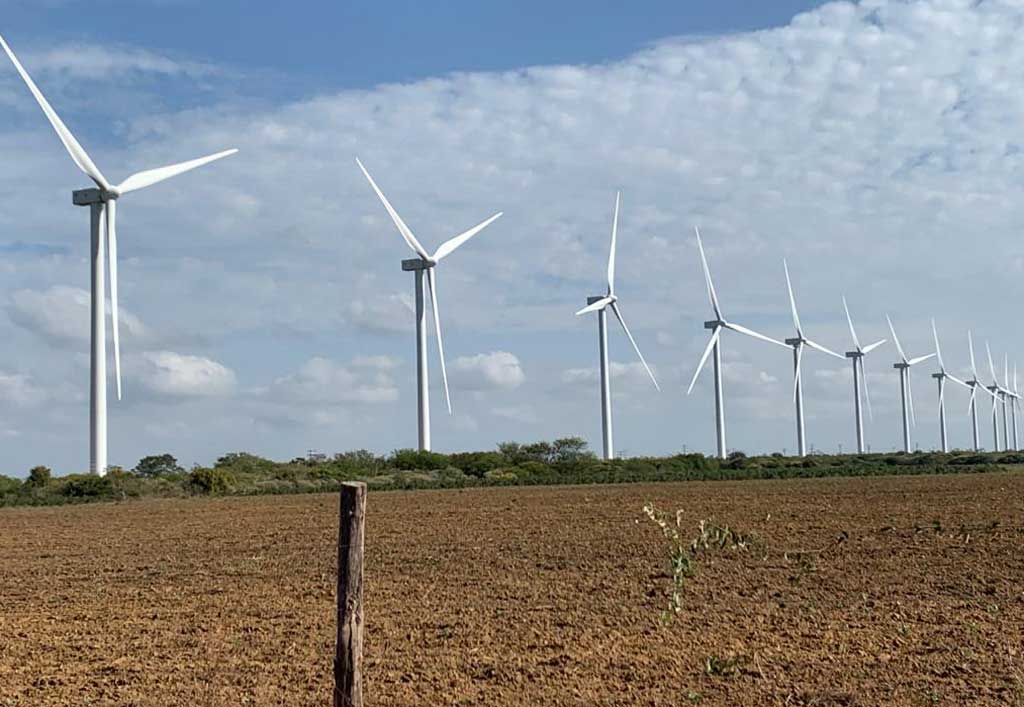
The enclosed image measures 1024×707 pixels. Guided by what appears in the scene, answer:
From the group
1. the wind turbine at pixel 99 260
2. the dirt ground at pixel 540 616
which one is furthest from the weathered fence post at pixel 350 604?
the wind turbine at pixel 99 260

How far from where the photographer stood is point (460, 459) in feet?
310

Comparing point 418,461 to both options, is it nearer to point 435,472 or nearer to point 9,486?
point 435,472

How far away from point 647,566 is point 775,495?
87.3 feet

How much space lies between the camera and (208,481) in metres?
74.9

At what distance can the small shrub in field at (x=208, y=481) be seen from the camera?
7436 centimetres

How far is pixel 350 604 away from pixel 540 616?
24.1ft

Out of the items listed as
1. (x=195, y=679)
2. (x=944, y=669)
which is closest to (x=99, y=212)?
(x=195, y=679)

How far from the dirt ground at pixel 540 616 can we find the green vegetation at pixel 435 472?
35810 mm

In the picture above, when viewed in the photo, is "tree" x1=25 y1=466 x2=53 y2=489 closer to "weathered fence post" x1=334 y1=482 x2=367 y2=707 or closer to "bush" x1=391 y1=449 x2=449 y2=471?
"bush" x1=391 y1=449 x2=449 y2=471

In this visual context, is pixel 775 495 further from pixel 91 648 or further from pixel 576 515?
pixel 91 648

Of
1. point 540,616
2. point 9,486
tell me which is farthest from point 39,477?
point 540,616

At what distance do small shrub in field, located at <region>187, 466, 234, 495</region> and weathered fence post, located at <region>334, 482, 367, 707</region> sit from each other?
64176 millimetres

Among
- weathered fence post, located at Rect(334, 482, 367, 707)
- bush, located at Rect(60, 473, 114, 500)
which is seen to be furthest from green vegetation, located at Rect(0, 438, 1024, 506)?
weathered fence post, located at Rect(334, 482, 367, 707)

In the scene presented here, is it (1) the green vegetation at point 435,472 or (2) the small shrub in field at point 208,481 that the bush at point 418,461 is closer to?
(1) the green vegetation at point 435,472
